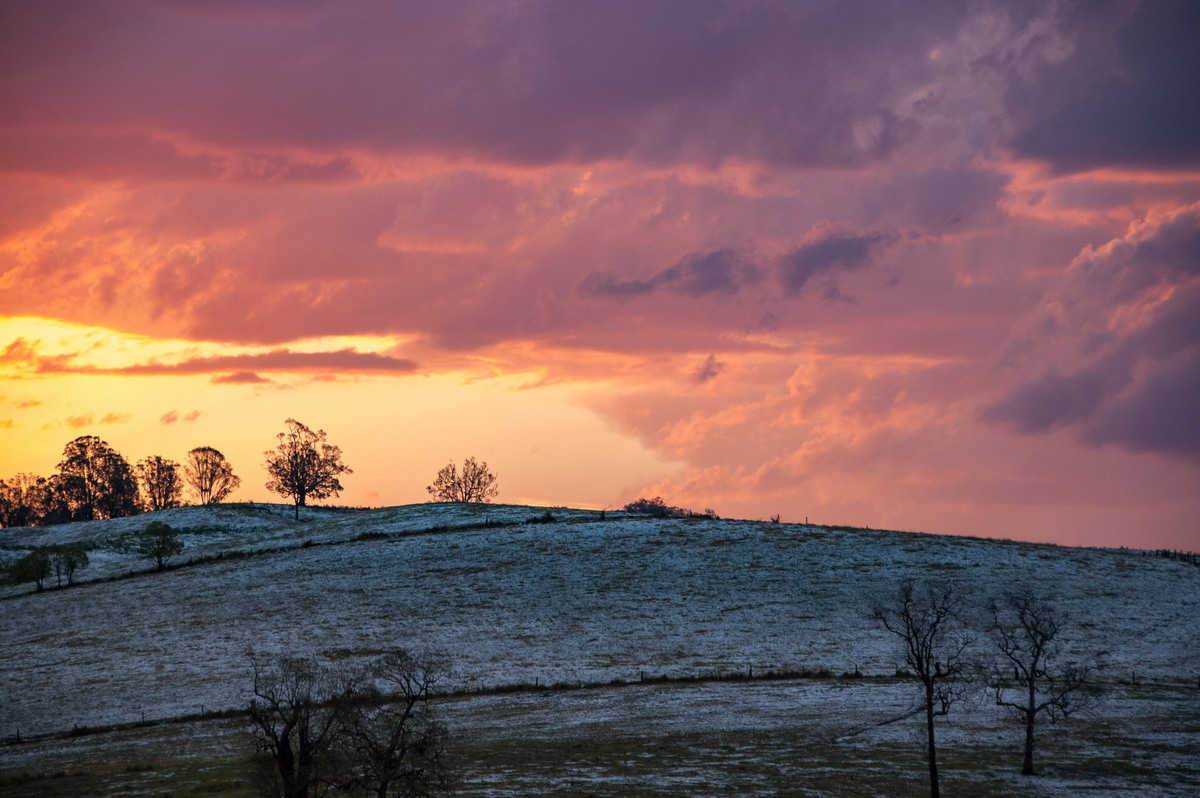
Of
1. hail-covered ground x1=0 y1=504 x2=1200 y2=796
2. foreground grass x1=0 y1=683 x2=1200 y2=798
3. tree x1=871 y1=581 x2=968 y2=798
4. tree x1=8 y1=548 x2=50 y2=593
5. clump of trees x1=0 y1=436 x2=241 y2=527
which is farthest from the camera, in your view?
clump of trees x1=0 y1=436 x2=241 y2=527

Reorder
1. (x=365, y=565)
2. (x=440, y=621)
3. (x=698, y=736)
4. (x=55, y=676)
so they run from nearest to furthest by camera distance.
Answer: (x=698, y=736), (x=55, y=676), (x=440, y=621), (x=365, y=565)

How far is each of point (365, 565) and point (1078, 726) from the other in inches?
2555

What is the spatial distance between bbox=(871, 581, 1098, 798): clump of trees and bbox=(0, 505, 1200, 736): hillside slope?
2666 millimetres

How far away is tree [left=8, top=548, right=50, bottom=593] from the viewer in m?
102

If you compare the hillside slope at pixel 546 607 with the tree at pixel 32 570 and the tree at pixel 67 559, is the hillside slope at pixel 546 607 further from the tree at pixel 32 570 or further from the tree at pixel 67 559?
the tree at pixel 32 570

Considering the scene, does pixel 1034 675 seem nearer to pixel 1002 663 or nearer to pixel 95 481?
pixel 1002 663

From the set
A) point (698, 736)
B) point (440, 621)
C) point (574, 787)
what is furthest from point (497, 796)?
point (440, 621)

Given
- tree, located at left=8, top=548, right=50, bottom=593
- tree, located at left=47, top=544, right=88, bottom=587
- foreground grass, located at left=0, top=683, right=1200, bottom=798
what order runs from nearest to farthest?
foreground grass, located at left=0, top=683, right=1200, bottom=798 → tree, located at left=8, top=548, right=50, bottom=593 → tree, located at left=47, top=544, right=88, bottom=587

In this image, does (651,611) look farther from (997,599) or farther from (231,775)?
(231,775)

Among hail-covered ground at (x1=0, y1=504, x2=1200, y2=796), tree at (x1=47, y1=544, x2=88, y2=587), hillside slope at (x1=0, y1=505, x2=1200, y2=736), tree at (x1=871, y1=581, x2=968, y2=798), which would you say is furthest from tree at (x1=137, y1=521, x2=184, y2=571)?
tree at (x1=871, y1=581, x2=968, y2=798)

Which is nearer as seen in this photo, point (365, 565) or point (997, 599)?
point (997, 599)

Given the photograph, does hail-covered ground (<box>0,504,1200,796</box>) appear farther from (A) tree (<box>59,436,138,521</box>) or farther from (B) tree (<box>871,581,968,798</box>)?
(A) tree (<box>59,436,138,521</box>)

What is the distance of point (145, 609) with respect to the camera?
8819 centimetres

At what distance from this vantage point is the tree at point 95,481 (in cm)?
19088
